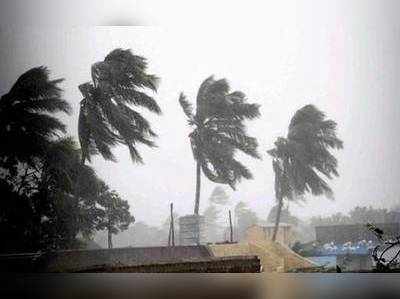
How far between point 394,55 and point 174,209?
3470 millimetres

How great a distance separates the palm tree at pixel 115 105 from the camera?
5.89 meters

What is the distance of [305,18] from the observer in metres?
5.63

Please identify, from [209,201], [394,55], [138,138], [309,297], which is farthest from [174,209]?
[309,297]

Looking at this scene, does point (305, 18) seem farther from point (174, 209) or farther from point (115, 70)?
point (174, 209)

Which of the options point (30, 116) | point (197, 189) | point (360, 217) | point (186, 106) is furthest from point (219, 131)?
point (30, 116)

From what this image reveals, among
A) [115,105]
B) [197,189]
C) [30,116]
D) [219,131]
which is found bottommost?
[197,189]

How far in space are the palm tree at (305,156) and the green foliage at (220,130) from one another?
0.39 metres

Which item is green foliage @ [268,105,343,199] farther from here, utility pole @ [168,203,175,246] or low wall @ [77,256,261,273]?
utility pole @ [168,203,175,246]

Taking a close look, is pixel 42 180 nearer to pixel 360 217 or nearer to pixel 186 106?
pixel 186 106

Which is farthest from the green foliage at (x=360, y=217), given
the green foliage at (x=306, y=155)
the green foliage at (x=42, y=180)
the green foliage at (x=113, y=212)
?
the green foliage at (x=42, y=180)

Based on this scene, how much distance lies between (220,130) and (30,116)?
267cm

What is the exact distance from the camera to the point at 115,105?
5.98 meters

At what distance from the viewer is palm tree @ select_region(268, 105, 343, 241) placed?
552 centimetres

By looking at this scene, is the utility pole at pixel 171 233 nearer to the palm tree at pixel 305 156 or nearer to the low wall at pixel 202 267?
the low wall at pixel 202 267
